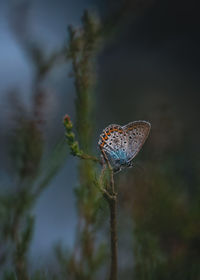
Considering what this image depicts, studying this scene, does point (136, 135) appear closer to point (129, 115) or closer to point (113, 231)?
point (113, 231)

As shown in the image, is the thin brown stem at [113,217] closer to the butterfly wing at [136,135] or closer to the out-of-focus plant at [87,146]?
the out-of-focus plant at [87,146]

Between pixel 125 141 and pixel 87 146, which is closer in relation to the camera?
pixel 87 146

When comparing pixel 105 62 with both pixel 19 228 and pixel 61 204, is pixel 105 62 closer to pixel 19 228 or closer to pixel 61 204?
pixel 61 204

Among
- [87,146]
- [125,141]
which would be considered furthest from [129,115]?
[87,146]

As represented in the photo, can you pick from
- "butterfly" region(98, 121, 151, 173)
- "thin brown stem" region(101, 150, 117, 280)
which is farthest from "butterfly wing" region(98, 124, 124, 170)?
"thin brown stem" region(101, 150, 117, 280)

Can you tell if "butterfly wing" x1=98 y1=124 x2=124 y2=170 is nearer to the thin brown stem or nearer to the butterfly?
the butterfly

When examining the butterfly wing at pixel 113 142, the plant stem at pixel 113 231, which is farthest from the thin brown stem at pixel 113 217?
the butterfly wing at pixel 113 142

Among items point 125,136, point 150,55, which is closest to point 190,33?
point 150,55
